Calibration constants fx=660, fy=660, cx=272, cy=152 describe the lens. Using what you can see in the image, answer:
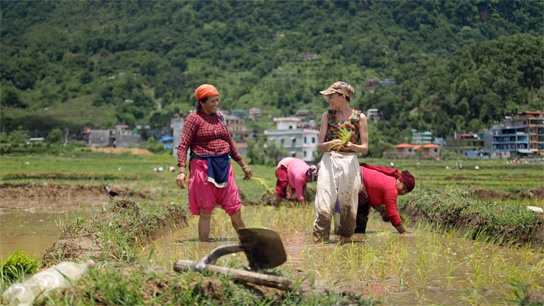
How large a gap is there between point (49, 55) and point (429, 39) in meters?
86.2

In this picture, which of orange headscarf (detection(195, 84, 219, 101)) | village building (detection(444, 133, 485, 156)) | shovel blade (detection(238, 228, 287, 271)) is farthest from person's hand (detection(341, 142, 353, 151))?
village building (detection(444, 133, 485, 156))

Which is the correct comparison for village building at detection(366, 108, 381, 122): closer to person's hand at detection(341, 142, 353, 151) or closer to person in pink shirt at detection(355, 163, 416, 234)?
person in pink shirt at detection(355, 163, 416, 234)

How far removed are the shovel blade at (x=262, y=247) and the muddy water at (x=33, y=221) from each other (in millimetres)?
2237

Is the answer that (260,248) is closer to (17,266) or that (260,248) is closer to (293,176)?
(17,266)

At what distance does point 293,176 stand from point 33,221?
163 inches

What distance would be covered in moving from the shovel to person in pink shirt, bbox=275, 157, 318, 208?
5.61 m

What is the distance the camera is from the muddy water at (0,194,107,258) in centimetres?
702

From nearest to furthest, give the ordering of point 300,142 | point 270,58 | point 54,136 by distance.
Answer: point 300,142
point 54,136
point 270,58

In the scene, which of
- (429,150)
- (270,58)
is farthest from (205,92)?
(270,58)

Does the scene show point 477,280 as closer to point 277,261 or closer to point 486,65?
point 277,261

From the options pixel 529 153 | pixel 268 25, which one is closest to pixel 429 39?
pixel 268 25

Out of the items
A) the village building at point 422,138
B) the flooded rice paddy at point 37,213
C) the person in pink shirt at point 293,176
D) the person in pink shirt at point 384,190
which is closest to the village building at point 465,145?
the village building at point 422,138

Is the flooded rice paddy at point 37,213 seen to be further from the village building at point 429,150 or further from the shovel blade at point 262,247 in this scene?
the village building at point 429,150

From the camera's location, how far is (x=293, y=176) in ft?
33.1
